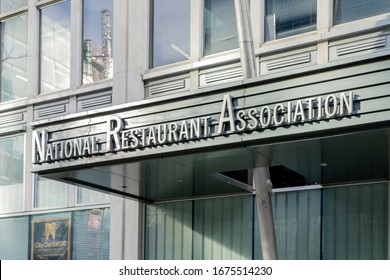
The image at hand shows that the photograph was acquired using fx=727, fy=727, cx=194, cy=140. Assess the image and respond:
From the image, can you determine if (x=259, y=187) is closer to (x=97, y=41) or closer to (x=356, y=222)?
(x=356, y=222)

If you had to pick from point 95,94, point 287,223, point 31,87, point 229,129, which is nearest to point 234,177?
point 287,223

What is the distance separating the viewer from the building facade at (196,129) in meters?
10.6

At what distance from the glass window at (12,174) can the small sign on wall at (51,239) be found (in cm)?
85

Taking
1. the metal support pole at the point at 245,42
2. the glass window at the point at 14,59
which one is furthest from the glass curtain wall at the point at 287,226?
the glass window at the point at 14,59

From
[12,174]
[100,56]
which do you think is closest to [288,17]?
[100,56]

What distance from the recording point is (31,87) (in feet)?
59.5

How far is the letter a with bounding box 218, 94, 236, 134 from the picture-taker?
10906 mm

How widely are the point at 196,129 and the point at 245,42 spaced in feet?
6.01

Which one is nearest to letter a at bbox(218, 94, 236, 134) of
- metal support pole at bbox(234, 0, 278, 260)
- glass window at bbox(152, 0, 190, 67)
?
metal support pole at bbox(234, 0, 278, 260)

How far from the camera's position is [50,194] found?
57.6ft

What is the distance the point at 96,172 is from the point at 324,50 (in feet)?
15.4

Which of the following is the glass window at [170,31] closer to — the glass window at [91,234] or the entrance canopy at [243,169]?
the entrance canopy at [243,169]

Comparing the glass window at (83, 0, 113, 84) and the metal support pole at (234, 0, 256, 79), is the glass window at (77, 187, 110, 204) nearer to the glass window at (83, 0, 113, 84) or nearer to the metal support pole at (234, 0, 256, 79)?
the glass window at (83, 0, 113, 84)

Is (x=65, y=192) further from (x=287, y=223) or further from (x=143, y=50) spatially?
(x=287, y=223)
